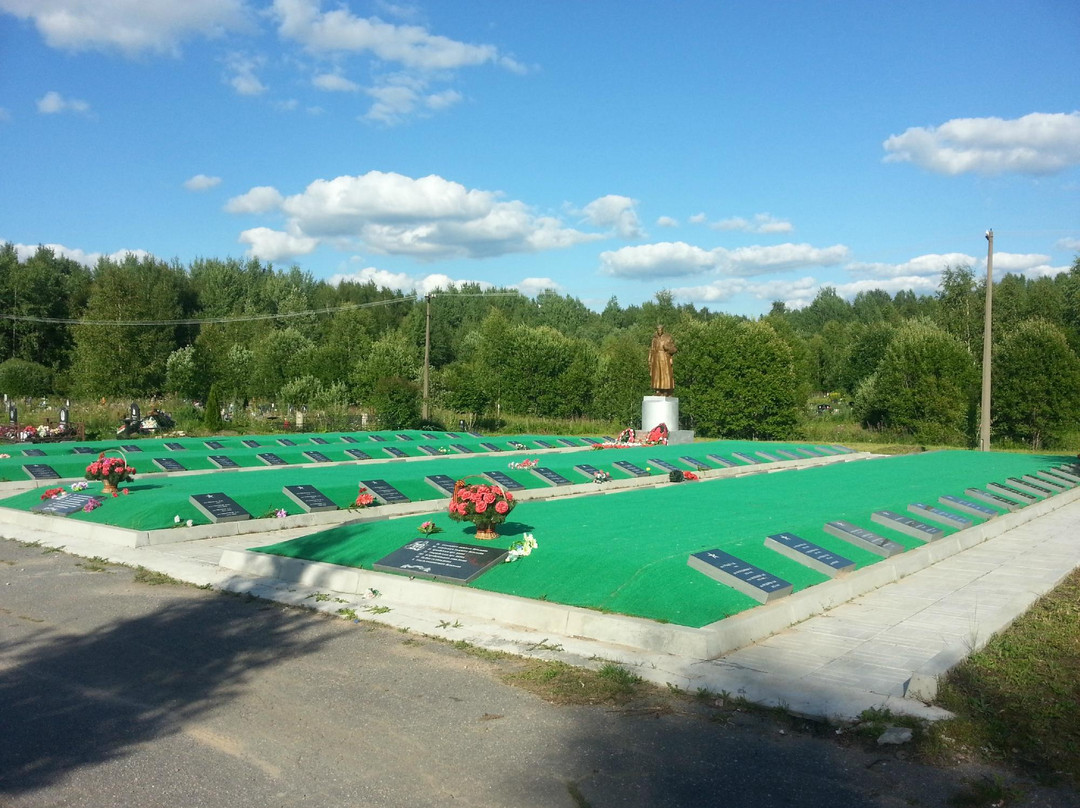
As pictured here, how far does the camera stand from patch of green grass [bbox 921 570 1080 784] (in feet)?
17.9

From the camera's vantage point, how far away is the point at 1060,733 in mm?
5723

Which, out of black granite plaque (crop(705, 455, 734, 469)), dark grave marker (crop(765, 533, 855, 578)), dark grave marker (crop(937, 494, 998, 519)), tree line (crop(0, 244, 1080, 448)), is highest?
tree line (crop(0, 244, 1080, 448))

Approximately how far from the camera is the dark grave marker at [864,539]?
11.8m

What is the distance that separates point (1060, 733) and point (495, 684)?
391 cm

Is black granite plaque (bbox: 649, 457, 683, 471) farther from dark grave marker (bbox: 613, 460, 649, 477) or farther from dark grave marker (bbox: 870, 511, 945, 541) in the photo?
dark grave marker (bbox: 870, 511, 945, 541)

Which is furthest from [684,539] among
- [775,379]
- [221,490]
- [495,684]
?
[775,379]

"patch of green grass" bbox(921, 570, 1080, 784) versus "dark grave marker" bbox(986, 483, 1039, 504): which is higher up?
"patch of green grass" bbox(921, 570, 1080, 784)

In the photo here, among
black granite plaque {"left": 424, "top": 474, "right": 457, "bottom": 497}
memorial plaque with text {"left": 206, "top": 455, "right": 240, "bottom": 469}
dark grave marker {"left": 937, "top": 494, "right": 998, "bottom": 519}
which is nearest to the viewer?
dark grave marker {"left": 937, "top": 494, "right": 998, "bottom": 519}

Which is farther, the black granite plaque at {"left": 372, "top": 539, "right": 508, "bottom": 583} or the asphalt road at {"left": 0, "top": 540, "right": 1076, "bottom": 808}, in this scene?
the black granite plaque at {"left": 372, "top": 539, "right": 508, "bottom": 583}

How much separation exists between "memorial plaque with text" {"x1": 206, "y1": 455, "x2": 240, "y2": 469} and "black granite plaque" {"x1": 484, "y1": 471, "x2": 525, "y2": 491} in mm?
7721

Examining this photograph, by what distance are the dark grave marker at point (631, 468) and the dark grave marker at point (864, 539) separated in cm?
966

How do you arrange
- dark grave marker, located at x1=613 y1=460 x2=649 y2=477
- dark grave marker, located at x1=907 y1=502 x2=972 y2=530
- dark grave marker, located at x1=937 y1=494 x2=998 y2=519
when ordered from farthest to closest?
dark grave marker, located at x1=613 y1=460 x2=649 y2=477
dark grave marker, located at x1=937 y1=494 x2=998 y2=519
dark grave marker, located at x1=907 y1=502 x2=972 y2=530

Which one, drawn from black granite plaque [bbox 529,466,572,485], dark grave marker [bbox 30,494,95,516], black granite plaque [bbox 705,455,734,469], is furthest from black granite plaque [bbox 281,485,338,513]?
black granite plaque [bbox 705,455,734,469]

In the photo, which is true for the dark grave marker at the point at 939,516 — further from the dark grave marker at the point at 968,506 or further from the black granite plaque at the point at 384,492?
the black granite plaque at the point at 384,492
